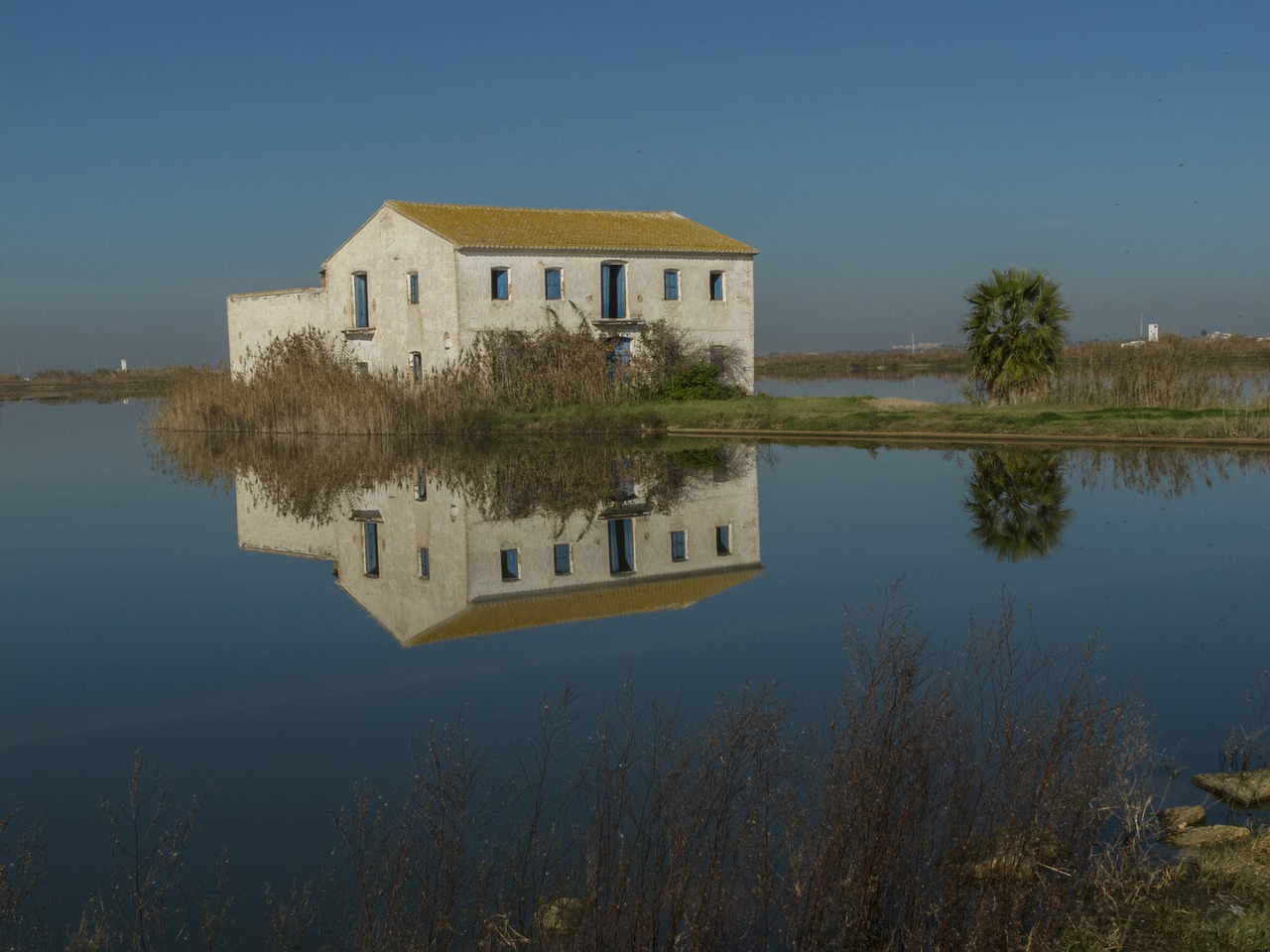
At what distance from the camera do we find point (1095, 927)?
4441 millimetres

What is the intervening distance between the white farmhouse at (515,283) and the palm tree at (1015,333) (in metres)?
8.68

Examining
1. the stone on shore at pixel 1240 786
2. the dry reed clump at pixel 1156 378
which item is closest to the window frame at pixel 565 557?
the stone on shore at pixel 1240 786

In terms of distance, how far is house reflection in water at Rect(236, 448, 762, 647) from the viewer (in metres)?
10.5

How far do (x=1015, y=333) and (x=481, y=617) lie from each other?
21817 millimetres

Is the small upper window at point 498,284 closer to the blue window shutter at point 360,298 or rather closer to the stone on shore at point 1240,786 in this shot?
the blue window shutter at point 360,298

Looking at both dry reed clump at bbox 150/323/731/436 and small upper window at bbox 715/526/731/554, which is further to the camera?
dry reed clump at bbox 150/323/731/436

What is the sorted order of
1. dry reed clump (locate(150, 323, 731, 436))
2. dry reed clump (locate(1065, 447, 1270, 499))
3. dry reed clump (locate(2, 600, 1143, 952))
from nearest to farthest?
dry reed clump (locate(2, 600, 1143, 952)) → dry reed clump (locate(1065, 447, 1270, 499)) → dry reed clump (locate(150, 323, 731, 436))

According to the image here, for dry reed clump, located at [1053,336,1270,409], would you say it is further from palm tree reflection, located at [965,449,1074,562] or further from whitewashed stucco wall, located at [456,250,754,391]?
whitewashed stucco wall, located at [456,250,754,391]

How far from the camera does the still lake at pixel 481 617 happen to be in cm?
652

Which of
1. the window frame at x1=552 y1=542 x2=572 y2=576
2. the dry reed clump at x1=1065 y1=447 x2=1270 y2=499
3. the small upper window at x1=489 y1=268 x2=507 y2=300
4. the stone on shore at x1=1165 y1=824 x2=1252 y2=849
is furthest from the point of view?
the small upper window at x1=489 y1=268 x2=507 y2=300

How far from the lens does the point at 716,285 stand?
3731 centimetres

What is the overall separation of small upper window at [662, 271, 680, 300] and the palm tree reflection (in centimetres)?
1542

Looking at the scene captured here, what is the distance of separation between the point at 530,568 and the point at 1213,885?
26.7 feet

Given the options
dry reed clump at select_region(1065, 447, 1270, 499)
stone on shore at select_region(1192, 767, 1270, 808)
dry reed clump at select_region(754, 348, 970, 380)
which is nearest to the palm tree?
dry reed clump at select_region(1065, 447, 1270, 499)
